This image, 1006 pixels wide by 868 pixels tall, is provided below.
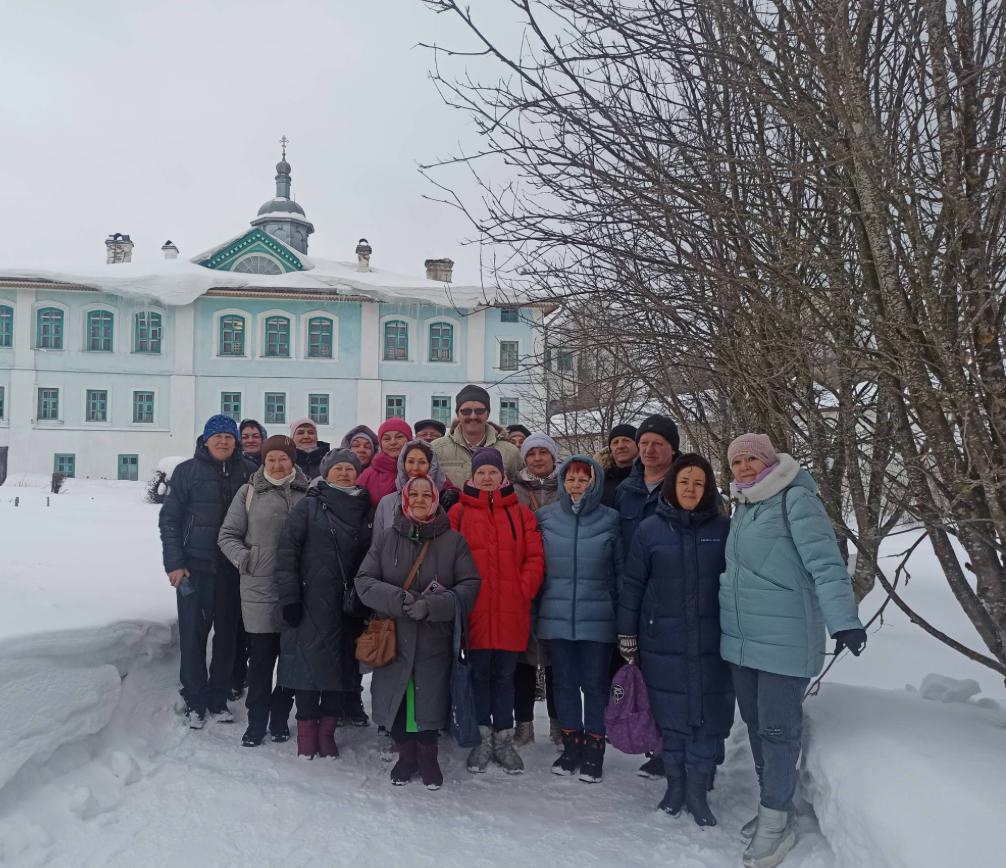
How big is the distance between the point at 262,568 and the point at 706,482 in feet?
8.50

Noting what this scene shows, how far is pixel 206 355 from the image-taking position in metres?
28.6

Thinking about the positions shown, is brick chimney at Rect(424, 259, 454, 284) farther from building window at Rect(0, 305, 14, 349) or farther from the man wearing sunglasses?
the man wearing sunglasses

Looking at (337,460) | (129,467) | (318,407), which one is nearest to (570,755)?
(337,460)

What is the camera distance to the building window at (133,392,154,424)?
1114 inches

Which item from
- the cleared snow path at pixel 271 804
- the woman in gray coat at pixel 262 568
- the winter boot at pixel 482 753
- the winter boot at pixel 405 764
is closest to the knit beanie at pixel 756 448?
the cleared snow path at pixel 271 804

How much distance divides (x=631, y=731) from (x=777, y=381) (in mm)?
2022

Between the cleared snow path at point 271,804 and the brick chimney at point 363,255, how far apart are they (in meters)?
28.0

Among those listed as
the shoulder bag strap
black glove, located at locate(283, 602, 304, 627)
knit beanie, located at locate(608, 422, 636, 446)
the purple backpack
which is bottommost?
the purple backpack

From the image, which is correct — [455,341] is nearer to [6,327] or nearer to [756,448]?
[6,327]

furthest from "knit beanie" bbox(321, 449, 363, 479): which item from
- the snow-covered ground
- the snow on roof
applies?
the snow on roof

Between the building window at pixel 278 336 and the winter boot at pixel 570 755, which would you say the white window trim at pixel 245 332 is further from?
the winter boot at pixel 570 755

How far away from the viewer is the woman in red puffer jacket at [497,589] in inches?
175

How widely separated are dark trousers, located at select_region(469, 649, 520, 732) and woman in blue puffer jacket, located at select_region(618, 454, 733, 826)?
81 cm

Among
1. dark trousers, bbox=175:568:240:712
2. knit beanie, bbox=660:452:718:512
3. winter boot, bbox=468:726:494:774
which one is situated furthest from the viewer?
dark trousers, bbox=175:568:240:712
